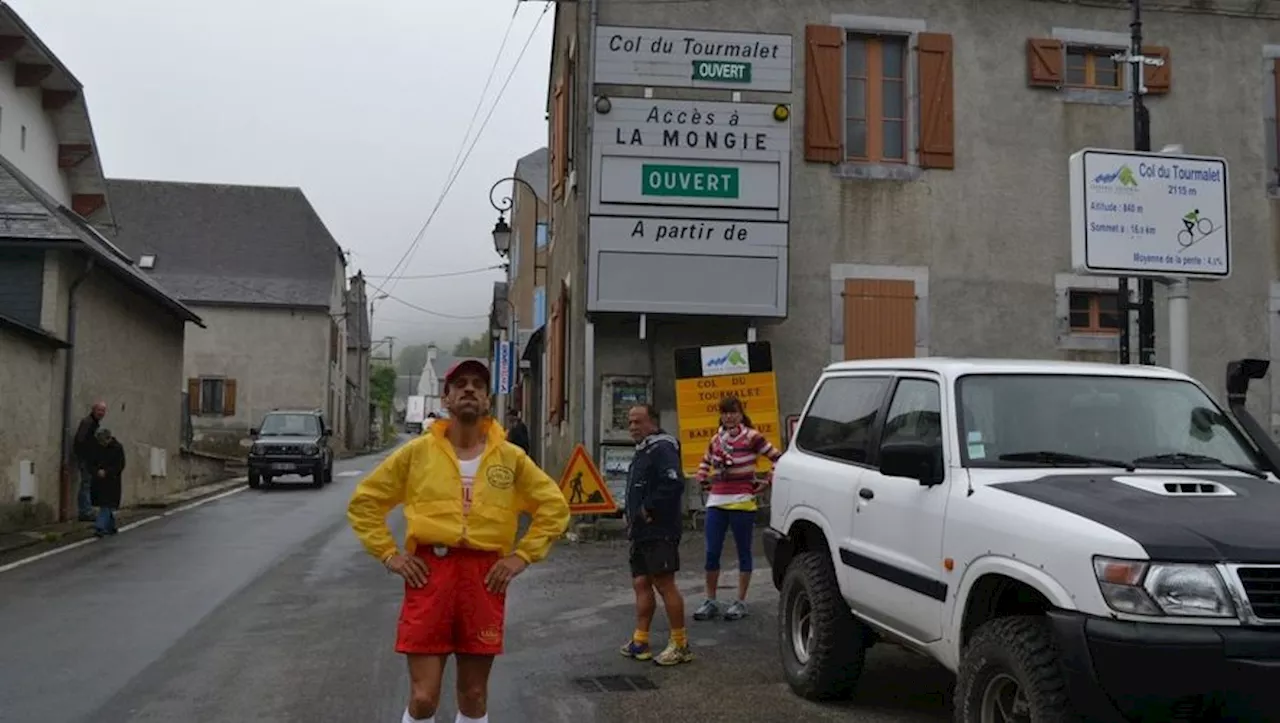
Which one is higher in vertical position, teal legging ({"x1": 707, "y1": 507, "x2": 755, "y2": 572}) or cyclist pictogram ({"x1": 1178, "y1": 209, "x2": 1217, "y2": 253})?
cyclist pictogram ({"x1": 1178, "y1": 209, "x2": 1217, "y2": 253})

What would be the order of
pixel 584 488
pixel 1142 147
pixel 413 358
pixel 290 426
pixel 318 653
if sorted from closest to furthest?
pixel 318 653 < pixel 1142 147 < pixel 584 488 < pixel 290 426 < pixel 413 358

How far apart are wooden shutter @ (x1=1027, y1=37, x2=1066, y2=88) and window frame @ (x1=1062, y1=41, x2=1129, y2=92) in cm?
17

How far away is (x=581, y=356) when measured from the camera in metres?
15.2

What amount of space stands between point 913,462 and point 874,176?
11.3 meters

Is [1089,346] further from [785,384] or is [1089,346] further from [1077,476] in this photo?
[1077,476]

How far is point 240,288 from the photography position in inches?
1885

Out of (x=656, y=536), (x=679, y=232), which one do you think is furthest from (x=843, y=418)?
(x=679, y=232)

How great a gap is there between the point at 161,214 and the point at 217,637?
46110 millimetres

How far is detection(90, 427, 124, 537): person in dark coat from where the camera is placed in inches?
619


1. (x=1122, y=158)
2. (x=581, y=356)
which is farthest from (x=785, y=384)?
(x=1122, y=158)

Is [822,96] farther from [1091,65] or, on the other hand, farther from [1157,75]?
[1157,75]

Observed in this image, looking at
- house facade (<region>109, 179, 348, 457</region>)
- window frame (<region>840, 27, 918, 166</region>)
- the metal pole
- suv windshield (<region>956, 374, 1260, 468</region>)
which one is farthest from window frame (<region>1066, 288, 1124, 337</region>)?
house facade (<region>109, 179, 348, 457</region>)

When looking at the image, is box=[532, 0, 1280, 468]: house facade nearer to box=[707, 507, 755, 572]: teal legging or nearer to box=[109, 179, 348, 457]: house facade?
box=[707, 507, 755, 572]: teal legging

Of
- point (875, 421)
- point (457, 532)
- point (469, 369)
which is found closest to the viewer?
point (457, 532)
